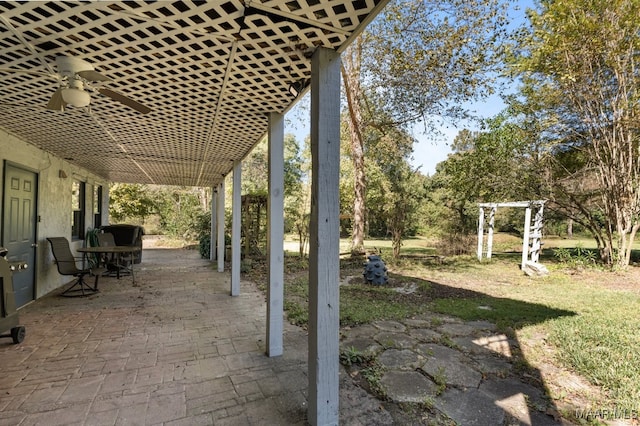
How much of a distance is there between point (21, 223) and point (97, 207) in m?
4.45

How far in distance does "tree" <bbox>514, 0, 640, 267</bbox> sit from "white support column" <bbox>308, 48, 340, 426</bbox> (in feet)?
24.1

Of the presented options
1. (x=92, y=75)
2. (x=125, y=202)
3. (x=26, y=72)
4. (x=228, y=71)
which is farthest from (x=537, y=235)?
(x=125, y=202)

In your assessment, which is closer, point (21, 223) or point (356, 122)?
point (21, 223)

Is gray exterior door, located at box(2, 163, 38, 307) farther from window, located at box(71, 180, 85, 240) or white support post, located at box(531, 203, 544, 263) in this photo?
white support post, located at box(531, 203, 544, 263)

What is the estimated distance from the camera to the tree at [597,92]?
21.3ft

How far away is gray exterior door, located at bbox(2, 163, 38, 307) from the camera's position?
12.7 feet

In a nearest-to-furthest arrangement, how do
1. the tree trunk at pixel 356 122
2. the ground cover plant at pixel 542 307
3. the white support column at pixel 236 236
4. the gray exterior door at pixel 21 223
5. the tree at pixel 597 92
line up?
1. the ground cover plant at pixel 542 307
2. the gray exterior door at pixel 21 223
3. the white support column at pixel 236 236
4. the tree at pixel 597 92
5. the tree trunk at pixel 356 122

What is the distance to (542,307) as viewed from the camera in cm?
458

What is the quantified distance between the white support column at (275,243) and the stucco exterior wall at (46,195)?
11.7 feet

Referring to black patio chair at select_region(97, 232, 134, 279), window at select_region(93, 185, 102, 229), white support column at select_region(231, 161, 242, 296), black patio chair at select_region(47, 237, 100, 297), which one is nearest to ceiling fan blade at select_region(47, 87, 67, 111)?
white support column at select_region(231, 161, 242, 296)

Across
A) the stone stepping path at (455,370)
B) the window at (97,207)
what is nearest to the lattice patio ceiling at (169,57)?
the stone stepping path at (455,370)

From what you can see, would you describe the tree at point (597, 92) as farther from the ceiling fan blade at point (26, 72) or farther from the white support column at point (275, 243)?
the ceiling fan blade at point (26, 72)

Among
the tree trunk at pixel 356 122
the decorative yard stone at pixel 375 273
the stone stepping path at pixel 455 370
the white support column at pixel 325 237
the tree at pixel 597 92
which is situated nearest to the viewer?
the white support column at pixel 325 237

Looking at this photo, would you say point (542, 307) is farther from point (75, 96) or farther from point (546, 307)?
point (75, 96)
